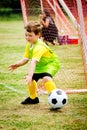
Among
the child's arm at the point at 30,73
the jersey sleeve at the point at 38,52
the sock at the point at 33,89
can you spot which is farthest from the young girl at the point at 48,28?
the child's arm at the point at 30,73

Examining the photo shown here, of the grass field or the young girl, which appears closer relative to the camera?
the grass field

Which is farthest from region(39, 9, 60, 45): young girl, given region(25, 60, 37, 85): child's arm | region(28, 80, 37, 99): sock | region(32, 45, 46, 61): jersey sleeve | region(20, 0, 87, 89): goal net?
region(25, 60, 37, 85): child's arm

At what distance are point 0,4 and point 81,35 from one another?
29.9 m

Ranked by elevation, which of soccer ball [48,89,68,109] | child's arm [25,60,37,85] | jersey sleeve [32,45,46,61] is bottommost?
soccer ball [48,89,68,109]

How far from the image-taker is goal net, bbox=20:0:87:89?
6.27 m

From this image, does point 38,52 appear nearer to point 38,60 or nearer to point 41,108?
point 38,60

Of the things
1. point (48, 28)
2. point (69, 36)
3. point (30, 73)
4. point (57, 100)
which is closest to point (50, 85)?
point (57, 100)

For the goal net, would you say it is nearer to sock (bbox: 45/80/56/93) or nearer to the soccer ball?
sock (bbox: 45/80/56/93)

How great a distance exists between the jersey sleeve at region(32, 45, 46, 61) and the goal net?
622 mm

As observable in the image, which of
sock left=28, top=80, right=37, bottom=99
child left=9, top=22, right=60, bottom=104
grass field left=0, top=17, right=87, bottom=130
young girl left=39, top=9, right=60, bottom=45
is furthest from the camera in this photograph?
young girl left=39, top=9, right=60, bottom=45

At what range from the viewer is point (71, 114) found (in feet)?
18.0

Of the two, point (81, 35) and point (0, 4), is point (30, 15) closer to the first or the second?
point (81, 35)

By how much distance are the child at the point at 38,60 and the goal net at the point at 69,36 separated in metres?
0.55

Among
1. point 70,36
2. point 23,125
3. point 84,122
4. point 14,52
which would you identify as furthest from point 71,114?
point 70,36
